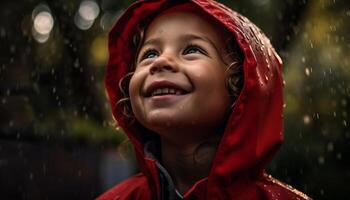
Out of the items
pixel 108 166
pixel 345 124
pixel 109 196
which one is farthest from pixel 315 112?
pixel 109 196

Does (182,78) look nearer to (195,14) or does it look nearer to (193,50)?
(193,50)

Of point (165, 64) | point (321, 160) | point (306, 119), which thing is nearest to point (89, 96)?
point (306, 119)

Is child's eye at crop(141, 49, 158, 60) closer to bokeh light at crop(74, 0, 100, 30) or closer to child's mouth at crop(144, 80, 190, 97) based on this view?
child's mouth at crop(144, 80, 190, 97)

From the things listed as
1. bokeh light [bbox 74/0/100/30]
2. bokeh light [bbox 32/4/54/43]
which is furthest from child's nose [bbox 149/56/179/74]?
bokeh light [bbox 32/4/54/43]

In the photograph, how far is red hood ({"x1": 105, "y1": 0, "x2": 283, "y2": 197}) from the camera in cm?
246

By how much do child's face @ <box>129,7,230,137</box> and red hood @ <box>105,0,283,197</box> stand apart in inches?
3.2

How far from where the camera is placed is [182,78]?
2.44 metres

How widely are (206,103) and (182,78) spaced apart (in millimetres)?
133

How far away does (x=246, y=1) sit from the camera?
6.62 metres

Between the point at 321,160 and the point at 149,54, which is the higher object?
the point at 149,54

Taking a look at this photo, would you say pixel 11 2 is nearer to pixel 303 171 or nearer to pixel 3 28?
pixel 3 28

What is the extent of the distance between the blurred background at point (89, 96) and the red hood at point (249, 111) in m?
2.90

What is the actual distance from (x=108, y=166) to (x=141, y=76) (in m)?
5.10

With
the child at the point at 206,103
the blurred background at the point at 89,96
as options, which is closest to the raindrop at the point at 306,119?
the blurred background at the point at 89,96
